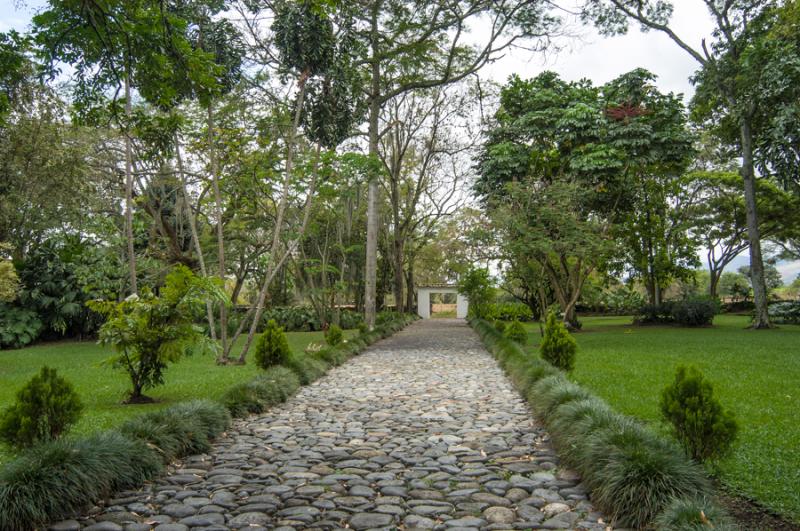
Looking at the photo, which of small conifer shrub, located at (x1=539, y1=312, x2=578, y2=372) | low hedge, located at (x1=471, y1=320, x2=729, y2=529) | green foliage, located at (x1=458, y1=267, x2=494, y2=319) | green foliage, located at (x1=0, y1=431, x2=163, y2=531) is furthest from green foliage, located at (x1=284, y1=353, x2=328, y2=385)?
green foliage, located at (x1=458, y1=267, x2=494, y2=319)

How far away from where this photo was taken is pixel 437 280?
52156mm

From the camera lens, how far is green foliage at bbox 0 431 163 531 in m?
3.27

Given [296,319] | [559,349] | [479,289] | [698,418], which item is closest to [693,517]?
[698,418]

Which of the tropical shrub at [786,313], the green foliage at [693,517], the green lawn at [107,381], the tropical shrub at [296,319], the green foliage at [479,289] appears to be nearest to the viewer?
the green foliage at [693,517]

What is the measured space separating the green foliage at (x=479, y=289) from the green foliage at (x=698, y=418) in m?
23.4

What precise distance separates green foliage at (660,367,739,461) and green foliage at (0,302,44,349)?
20426mm

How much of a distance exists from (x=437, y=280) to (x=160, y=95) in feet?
156

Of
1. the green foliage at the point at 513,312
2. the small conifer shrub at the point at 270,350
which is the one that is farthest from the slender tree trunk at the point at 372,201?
the green foliage at the point at 513,312

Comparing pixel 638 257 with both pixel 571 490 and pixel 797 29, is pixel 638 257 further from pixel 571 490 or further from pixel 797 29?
pixel 571 490

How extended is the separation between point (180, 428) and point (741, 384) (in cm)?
777

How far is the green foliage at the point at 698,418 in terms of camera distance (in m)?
3.98

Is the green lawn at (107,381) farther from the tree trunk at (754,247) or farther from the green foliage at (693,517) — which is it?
the tree trunk at (754,247)

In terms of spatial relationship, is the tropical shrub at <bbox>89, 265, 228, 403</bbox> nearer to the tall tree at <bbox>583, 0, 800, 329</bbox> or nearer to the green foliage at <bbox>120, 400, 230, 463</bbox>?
the green foliage at <bbox>120, 400, 230, 463</bbox>

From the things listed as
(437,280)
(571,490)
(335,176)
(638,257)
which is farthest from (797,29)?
(437,280)
